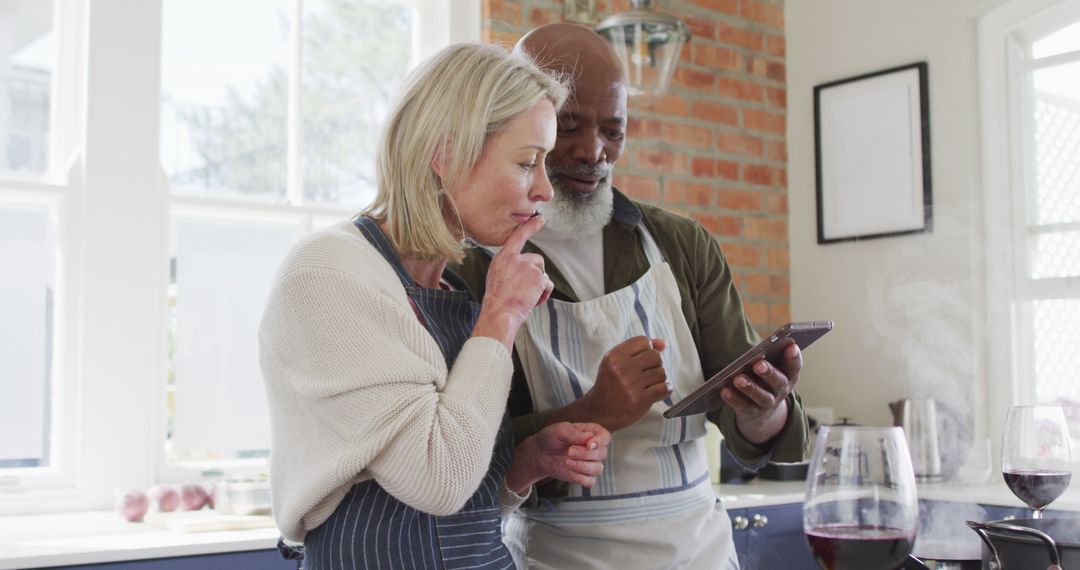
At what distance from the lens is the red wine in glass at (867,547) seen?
3.07 ft

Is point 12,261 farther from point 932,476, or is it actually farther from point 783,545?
point 932,476

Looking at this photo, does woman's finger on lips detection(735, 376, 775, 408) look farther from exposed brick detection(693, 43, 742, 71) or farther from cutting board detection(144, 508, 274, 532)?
exposed brick detection(693, 43, 742, 71)

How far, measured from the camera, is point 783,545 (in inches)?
123

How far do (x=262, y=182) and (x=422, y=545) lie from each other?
212cm

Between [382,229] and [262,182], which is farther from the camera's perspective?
[262,182]

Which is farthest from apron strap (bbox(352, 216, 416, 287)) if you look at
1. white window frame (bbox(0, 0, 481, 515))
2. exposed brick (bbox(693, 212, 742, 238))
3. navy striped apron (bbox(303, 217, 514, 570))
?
exposed brick (bbox(693, 212, 742, 238))

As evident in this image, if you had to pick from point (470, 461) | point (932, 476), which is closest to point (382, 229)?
point (470, 461)

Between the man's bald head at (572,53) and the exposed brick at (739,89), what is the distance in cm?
234

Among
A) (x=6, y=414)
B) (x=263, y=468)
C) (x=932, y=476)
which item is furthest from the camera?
(x=932, y=476)

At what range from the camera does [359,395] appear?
3.67ft

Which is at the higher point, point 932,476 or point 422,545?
point 422,545

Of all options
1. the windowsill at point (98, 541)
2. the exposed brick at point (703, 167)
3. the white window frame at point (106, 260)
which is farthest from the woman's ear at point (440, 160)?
the exposed brick at point (703, 167)

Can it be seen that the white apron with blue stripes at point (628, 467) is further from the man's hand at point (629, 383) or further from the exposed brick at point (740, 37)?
the exposed brick at point (740, 37)

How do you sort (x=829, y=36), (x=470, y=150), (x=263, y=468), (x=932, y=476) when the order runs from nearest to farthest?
(x=470, y=150)
(x=263, y=468)
(x=932, y=476)
(x=829, y=36)
